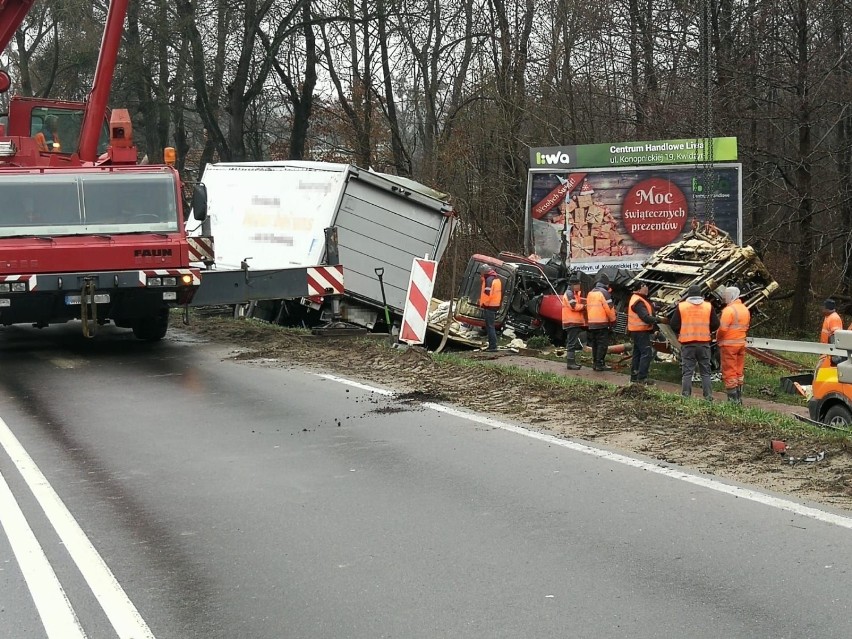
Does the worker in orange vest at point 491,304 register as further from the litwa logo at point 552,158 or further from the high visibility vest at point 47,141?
the high visibility vest at point 47,141

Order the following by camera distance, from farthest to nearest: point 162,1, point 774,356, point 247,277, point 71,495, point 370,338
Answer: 1. point 162,1
2. point 774,356
3. point 370,338
4. point 247,277
5. point 71,495

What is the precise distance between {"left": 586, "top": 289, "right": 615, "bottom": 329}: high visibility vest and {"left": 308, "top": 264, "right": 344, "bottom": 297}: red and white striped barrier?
3747mm

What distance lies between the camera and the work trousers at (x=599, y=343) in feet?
51.5

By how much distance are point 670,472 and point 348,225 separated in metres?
11.7

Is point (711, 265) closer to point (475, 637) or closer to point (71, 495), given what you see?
point (71, 495)

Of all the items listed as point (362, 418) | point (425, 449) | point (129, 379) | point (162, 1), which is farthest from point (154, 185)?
point (162, 1)

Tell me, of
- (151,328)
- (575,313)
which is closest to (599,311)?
(575,313)

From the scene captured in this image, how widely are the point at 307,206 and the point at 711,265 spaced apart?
22.6 feet

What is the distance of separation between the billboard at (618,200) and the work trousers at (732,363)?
7966mm

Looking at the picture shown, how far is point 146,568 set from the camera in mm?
5582

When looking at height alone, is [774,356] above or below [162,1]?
below

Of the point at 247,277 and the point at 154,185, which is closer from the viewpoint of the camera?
the point at 154,185

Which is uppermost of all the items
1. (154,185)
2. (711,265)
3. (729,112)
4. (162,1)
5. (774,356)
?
(162,1)

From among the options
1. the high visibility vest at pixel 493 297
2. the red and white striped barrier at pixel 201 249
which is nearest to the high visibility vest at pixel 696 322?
the high visibility vest at pixel 493 297
